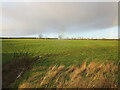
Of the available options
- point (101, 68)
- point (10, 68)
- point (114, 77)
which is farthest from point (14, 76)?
point (114, 77)

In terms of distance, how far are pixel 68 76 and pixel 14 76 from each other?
3.68 meters

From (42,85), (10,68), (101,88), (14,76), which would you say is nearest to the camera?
(101,88)

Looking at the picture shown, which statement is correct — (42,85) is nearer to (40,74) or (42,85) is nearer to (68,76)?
(40,74)

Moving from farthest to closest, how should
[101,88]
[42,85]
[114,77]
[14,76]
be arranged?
1. [14,76]
2. [114,77]
3. [42,85]
4. [101,88]

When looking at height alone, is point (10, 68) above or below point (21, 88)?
above

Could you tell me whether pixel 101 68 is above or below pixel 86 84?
above

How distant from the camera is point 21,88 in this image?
210 inches

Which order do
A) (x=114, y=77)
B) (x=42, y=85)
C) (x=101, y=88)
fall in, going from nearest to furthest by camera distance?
1. (x=101, y=88)
2. (x=42, y=85)
3. (x=114, y=77)

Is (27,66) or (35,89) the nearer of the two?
(35,89)

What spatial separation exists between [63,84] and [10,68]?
15.5 feet

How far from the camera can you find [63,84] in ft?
17.9

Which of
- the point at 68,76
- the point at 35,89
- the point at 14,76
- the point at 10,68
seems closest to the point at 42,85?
the point at 35,89

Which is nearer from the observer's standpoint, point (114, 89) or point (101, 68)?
point (114, 89)

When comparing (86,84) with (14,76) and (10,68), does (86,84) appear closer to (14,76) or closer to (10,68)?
(14,76)
